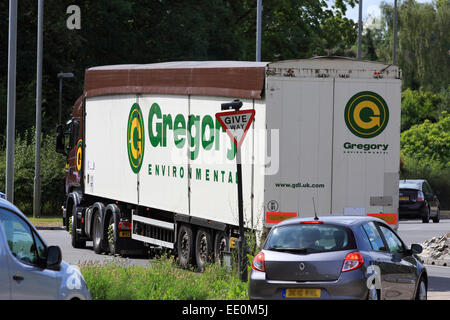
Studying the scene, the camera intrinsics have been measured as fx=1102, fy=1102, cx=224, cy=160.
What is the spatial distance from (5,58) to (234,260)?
3635cm

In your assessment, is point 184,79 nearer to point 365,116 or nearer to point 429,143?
point 365,116

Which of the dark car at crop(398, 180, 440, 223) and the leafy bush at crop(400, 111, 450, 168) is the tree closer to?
the leafy bush at crop(400, 111, 450, 168)

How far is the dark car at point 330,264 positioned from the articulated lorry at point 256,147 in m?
1.78

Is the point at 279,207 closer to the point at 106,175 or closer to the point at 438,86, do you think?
the point at 106,175

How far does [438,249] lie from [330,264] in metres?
11.3

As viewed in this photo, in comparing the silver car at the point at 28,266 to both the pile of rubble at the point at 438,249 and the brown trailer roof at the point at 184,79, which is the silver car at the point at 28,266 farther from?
the pile of rubble at the point at 438,249

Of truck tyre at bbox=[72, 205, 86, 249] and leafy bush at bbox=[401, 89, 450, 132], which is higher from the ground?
leafy bush at bbox=[401, 89, 450, 132]

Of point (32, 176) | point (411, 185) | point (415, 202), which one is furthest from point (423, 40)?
point (32, 176)

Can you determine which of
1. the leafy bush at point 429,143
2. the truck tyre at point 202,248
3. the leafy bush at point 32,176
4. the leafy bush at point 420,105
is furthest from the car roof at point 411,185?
the leafy bush at point 420,105

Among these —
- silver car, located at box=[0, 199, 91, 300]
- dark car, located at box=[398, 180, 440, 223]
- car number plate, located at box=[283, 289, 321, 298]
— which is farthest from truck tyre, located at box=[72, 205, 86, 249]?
dark car, located at box=[398, 180, 440, 223]

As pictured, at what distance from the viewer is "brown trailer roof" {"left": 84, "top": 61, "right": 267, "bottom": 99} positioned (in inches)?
704

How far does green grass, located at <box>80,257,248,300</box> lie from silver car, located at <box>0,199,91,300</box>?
10.7ft

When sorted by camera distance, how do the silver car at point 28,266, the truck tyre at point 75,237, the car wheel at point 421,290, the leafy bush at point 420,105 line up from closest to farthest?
the silver car at point 28,266 → the car wheel at point 421,290 → the truck tyre at point 75,237 → the leafy bush at point 420,105

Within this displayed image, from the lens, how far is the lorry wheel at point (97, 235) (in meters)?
24.5
